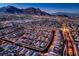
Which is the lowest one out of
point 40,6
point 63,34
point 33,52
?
point 33,52

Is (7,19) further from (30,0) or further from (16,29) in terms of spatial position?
(30,0)

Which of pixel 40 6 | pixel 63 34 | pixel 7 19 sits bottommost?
pixel 63 34

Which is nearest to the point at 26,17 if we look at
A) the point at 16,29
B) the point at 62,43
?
the point at 16,29

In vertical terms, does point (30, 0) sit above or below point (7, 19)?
above

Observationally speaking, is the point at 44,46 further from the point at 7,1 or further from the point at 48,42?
the point at 7,1

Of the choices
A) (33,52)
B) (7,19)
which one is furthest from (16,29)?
(33,52)

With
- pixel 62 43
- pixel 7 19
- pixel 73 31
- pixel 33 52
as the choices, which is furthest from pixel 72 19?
pixel 7 19

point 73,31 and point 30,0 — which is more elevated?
point 30,0
